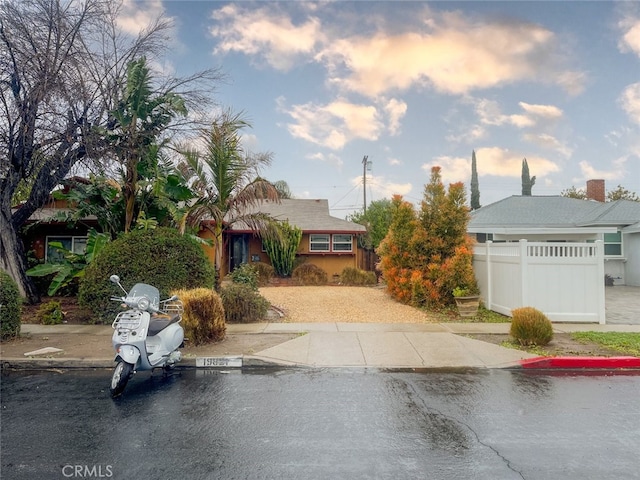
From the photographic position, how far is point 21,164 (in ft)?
39.6

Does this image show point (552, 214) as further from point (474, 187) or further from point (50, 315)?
point (474, 187)

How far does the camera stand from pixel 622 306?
1373 cm

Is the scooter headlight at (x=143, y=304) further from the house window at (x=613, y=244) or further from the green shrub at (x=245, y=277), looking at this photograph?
the house window at (x=613, y=244)

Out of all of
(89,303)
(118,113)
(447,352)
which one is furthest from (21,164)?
(447,352)

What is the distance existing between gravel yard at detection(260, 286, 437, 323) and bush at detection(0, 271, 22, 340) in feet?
19.5

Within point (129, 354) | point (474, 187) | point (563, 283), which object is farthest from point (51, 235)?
point (474, 187)

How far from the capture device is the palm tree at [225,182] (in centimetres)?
1162

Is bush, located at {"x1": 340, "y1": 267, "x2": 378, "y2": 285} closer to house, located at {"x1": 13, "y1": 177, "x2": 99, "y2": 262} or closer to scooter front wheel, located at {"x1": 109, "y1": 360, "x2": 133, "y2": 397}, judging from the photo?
house, located at {"x1": 13, "y1": 177, "x2": 99, "y2": 262}

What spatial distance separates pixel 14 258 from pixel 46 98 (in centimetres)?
489

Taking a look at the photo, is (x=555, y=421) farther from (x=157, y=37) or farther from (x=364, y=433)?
(x=157, y=37)

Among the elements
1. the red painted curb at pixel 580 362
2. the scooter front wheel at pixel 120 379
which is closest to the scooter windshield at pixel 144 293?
the scooter front wheel at pixel 120 379

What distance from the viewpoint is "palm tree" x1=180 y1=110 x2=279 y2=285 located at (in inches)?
457

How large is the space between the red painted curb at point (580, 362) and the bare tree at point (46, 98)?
39.9 feet

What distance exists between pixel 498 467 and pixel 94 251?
11131 mm
